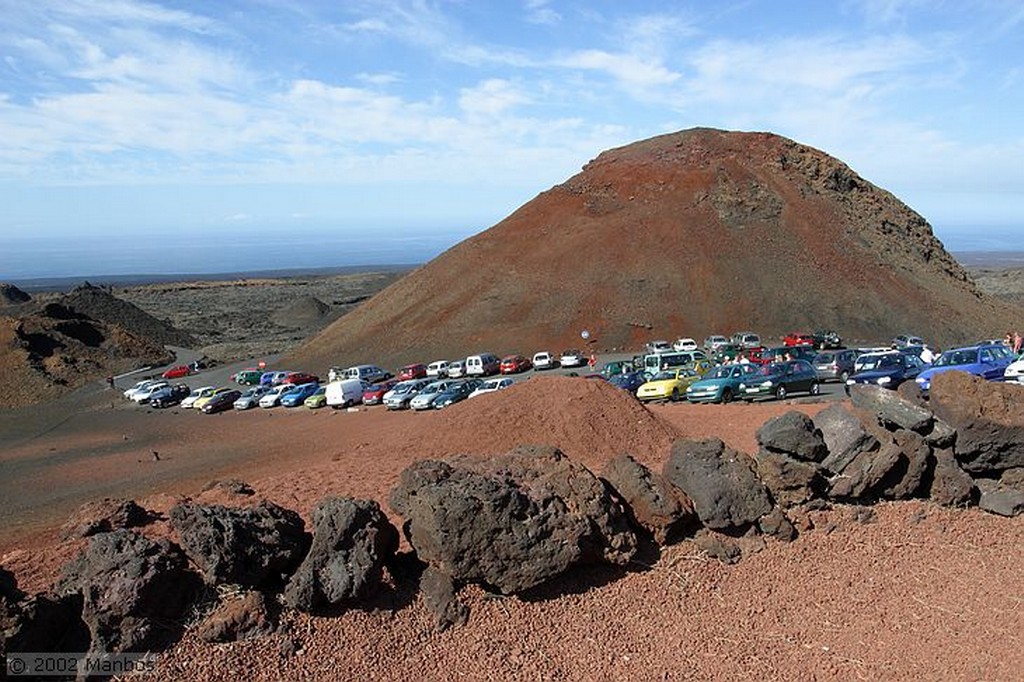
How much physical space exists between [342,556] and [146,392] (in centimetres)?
4952

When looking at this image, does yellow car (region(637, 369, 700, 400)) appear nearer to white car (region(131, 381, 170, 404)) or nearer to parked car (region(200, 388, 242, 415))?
parked car (region(200, 388, 242, 415))

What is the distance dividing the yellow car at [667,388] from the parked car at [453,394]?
1020 centimetres

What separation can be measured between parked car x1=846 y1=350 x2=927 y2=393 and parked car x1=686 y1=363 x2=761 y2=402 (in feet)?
13.3

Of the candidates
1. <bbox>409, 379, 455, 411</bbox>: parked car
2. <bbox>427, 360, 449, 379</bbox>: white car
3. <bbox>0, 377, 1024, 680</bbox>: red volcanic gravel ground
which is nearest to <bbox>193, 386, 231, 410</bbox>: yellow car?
<bbox>427, 360, 449, 379</bbox>: white car

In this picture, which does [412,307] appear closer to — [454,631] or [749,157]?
[749,157]

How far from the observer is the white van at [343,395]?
43.5m

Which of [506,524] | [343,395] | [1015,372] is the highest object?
[506,524]

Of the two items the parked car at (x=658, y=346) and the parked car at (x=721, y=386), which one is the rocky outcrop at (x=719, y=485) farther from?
the parked car at (x=658, y=346)

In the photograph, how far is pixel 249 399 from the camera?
156 feet

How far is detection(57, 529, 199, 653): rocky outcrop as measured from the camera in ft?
26.5

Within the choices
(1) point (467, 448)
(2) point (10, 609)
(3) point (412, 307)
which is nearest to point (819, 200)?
(3) point (412, 307)

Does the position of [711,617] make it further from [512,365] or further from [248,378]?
[248,378]

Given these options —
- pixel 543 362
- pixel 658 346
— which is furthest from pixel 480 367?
pixel 658 346

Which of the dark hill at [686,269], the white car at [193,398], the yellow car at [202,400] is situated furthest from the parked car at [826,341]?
the white car at [193,398]
